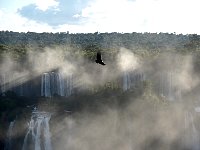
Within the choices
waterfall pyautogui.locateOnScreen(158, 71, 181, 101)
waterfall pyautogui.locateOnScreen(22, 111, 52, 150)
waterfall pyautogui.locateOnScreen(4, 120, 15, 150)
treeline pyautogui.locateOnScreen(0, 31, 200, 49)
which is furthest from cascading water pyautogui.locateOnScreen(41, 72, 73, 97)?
treeline pyautogui.locateOnScreen(0, 31, 200, 49)

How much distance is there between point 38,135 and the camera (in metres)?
45.2

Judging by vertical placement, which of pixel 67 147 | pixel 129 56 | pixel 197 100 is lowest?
pixel 67 147

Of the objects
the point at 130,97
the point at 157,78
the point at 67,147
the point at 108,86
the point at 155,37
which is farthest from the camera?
the point at 155,37

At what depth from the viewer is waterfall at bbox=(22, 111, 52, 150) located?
4472 centimetres

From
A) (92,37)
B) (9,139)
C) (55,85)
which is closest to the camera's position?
(9,139)

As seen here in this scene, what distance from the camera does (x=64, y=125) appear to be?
46219mm

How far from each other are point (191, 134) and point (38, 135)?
1524 cm

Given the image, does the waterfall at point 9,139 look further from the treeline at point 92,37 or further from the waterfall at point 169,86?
the treeline at point 92,37

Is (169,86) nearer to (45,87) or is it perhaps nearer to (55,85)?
(55,85)

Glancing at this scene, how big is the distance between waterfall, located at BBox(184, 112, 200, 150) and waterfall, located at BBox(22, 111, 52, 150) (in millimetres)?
13722

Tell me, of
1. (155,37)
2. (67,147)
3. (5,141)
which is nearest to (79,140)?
(67,147)

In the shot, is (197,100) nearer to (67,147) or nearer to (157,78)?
(157,78)

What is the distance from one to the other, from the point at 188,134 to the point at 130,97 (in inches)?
272

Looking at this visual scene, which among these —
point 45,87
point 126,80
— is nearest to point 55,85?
point 45,87
